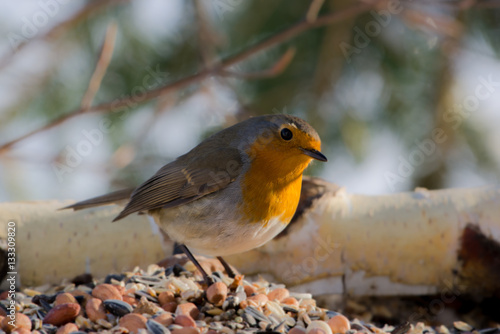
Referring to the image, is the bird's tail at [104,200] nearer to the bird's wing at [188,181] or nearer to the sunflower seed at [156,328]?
the bird's wing at [188,181]

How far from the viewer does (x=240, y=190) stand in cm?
246

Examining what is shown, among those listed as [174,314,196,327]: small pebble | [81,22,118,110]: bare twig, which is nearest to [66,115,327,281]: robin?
[174,314,196,327]: small pebble

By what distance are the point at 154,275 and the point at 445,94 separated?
2735mm

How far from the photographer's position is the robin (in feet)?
7.93

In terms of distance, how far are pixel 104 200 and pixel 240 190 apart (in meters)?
0.88

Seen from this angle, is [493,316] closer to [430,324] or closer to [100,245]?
[430,324]

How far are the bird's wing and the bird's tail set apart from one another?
150 mm

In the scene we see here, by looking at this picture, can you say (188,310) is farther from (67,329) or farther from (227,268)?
(227,268)

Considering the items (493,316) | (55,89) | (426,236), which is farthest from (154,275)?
(55,89)

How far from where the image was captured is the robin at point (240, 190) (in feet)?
7.93

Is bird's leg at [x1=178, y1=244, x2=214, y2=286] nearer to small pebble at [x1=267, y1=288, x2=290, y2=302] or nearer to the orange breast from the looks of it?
small pebble at [x1=267, y1=288, x2=290, y2=302]

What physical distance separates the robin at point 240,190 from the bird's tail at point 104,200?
29cm

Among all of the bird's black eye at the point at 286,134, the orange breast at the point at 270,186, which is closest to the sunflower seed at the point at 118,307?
the orange breast at the point at 270,186

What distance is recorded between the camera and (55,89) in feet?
14.3
